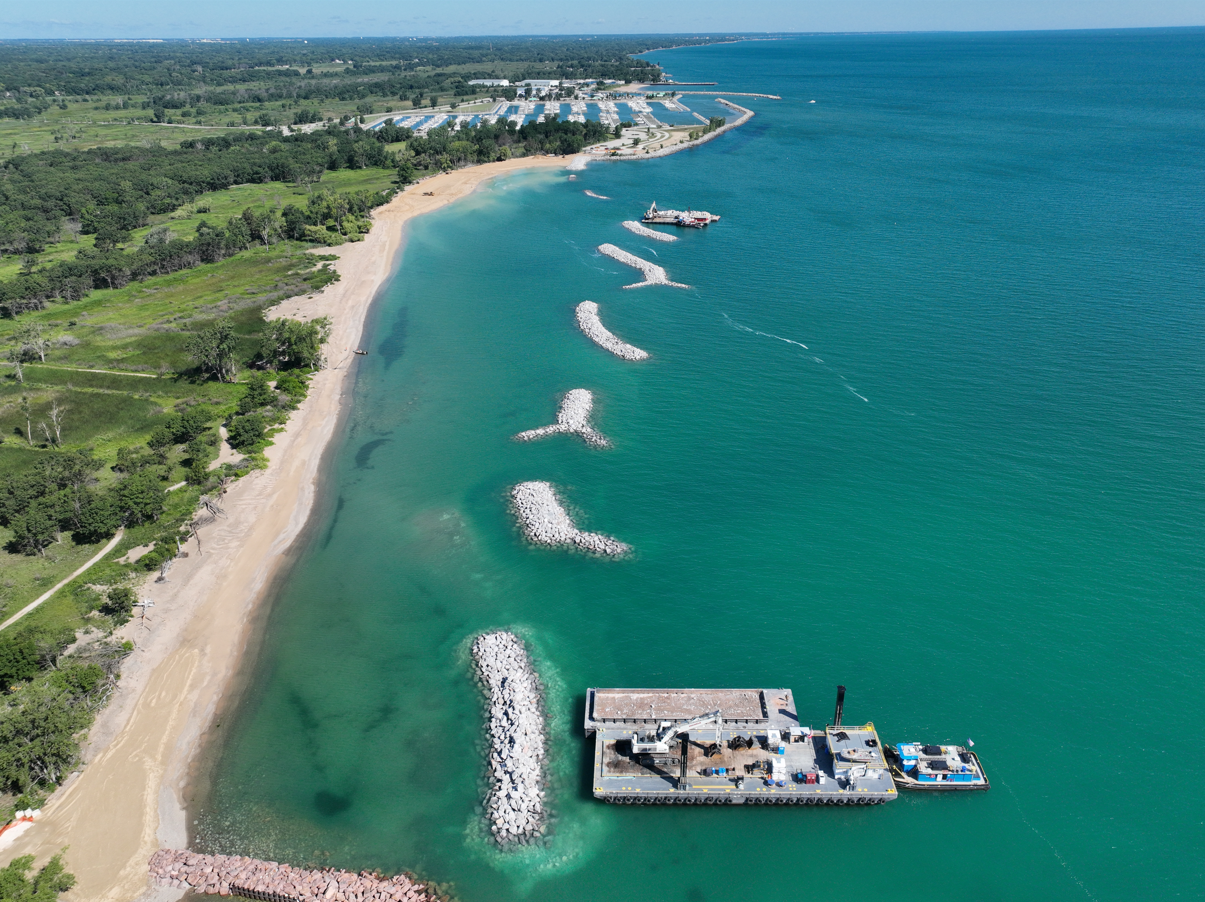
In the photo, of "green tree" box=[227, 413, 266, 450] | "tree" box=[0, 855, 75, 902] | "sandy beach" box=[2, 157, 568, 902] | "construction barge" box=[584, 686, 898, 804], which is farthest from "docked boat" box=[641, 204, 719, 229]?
"tree" box=[0, 855, 75, 902]

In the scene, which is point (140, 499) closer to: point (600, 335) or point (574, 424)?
point (574, 424)

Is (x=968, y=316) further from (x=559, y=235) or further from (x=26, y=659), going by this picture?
(x=26, y=659)

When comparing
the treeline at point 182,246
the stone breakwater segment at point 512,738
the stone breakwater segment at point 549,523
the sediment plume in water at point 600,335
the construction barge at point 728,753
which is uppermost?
the treeline at point 182,246

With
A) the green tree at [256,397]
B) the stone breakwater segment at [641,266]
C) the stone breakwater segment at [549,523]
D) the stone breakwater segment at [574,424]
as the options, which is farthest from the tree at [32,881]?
the stone breakwater segment at [641,266]

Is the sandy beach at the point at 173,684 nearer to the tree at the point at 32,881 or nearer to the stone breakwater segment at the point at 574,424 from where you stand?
the tree at the point at 32,881

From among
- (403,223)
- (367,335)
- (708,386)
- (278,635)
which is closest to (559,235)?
(403,223)

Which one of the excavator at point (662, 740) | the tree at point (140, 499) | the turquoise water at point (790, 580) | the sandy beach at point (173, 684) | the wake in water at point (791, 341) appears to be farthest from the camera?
the wake in water at point (791, 341)
